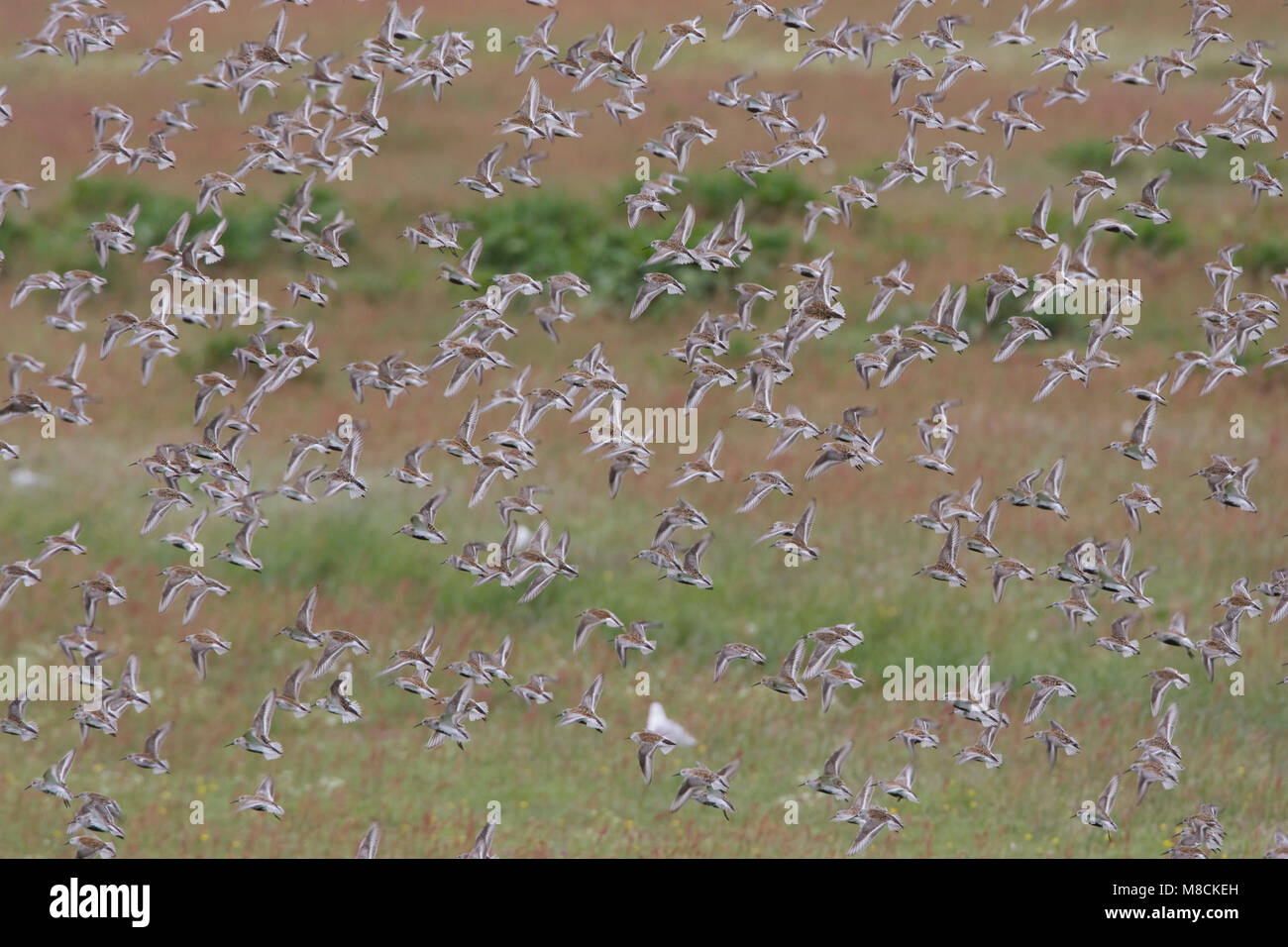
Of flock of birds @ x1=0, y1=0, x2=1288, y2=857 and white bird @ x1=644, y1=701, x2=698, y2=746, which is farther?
white bird @ x1=644, y1=701, x2=698, y2=746

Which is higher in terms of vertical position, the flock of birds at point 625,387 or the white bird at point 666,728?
the flock of birds at point 625,387

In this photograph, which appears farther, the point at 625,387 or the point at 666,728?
the point at 666,728

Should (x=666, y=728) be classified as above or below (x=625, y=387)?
below

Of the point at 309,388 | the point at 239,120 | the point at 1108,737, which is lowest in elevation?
the point at 1108,737

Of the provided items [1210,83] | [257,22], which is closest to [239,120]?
→ [257,22]

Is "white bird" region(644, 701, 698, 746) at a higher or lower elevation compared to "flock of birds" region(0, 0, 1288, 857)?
lower

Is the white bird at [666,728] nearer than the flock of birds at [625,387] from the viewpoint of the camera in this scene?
No

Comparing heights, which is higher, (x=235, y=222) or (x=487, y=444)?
(x=235, y=222)

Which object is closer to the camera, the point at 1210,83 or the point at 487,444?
the point at 487,444

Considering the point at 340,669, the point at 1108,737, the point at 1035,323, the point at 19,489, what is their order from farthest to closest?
the point at 19,489, the point at 340,669, the point at 1108,737, the point at 1035,323

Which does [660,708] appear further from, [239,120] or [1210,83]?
[1210,83]

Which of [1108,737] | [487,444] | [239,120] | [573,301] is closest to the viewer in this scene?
[1108,737]
